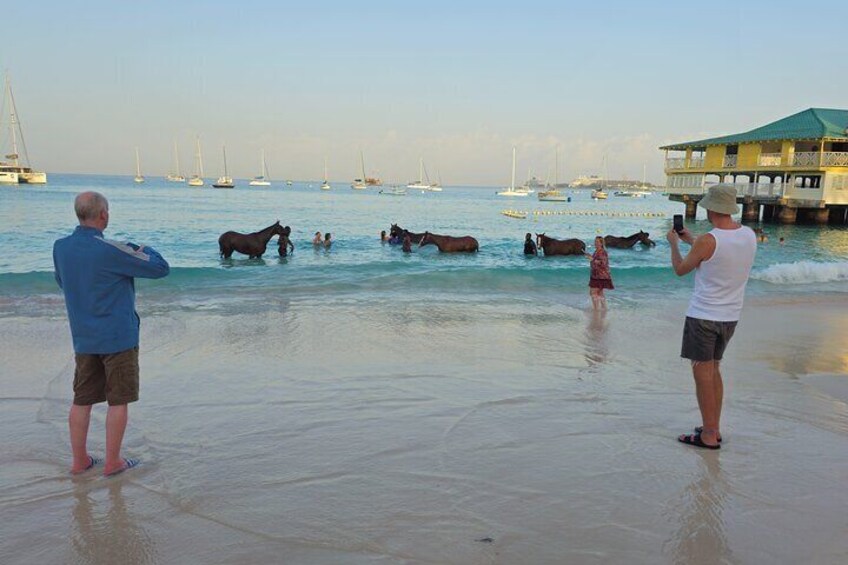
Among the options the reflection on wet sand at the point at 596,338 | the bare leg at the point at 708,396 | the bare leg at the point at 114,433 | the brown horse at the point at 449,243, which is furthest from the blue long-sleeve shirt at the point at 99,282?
the brown horse at the point at 449,243

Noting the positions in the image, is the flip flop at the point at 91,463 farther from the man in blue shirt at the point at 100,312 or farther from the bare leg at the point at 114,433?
the bare leg at the point at 114,433

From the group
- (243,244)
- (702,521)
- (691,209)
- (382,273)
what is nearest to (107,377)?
(702,521)

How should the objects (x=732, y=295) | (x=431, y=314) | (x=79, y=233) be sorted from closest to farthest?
(x=79, y=233), (x=732, y=295), (x=431, y=314)

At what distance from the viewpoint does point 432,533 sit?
3.62m

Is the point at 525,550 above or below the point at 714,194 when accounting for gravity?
below

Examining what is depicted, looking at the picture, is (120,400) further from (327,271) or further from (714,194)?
(327,271)

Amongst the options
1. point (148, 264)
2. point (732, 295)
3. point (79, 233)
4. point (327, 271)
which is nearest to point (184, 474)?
point (148, 264)

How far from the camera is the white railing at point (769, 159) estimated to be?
43500 millimetres

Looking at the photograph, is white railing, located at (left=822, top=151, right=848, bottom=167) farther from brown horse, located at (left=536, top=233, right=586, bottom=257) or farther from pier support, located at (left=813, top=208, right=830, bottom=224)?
brown horse, located at (left=536, top=233, right=586, bottom=257)

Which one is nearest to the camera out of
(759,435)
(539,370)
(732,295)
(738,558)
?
(738,558)

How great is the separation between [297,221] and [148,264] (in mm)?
44644

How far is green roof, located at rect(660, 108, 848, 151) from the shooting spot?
40969 mm

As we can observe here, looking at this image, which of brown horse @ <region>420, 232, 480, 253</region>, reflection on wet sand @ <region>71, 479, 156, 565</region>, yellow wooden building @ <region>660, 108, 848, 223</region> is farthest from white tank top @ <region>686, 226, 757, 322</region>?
yellow wooden building @ <region>660, 108, 848, 223</region>

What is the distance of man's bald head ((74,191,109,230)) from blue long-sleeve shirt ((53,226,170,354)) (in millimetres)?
55
